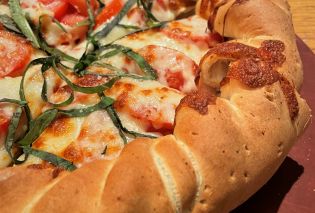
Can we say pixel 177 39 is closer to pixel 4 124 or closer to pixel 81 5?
pixel 81 5

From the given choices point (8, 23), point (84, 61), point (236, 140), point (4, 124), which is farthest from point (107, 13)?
point (236, 140)

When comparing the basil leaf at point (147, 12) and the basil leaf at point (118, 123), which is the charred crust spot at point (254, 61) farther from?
the basil leaf at point (147, 12)

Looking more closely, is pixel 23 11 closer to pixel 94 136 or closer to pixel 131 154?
pixel 94 136

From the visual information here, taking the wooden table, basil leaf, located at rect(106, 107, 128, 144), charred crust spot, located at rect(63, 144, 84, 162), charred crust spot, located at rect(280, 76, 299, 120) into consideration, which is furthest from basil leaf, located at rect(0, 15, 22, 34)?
the wooden table

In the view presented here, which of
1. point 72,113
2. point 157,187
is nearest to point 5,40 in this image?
point 72,113

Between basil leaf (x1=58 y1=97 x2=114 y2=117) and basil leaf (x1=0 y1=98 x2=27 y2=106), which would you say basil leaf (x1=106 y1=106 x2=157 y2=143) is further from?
basil leaf (x1=0 y1=98 x2=27 y2=106)

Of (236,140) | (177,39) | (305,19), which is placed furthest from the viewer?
(305,19)

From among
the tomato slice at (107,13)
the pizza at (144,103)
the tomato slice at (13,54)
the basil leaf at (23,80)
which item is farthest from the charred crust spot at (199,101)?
the tomato slice at (107,13)
